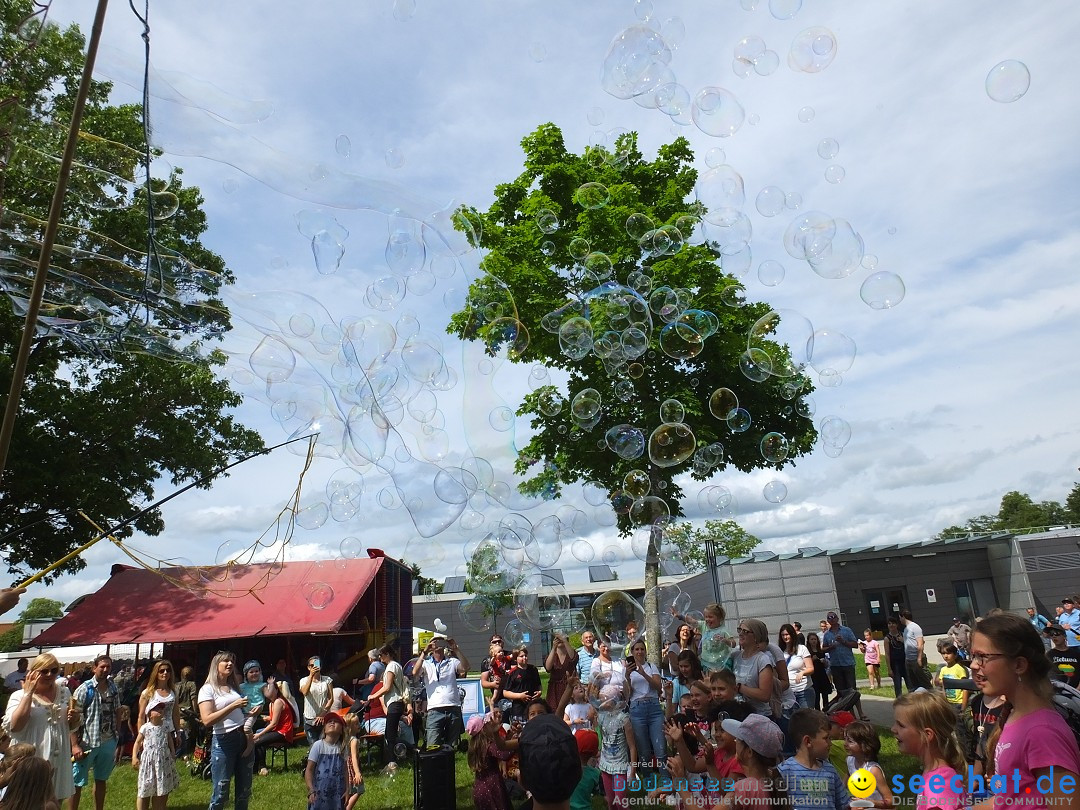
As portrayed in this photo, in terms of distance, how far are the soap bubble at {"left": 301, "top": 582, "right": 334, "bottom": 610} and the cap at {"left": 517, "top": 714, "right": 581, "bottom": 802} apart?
1242 cm

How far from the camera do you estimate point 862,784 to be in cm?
399

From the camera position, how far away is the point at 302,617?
46.3 feet

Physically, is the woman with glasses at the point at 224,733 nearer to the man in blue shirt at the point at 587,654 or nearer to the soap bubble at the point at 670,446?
the man in blue shirt at the point at 587,654

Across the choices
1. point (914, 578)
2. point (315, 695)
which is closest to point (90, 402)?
point (315, 695)

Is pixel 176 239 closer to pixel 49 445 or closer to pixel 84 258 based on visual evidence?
pixel 49 445

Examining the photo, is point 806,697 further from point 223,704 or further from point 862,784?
point 223,704

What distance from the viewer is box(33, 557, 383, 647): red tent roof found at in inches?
540

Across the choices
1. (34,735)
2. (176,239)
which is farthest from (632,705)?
(176,239)

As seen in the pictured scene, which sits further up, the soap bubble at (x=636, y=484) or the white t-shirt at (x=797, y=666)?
the soap bubble at (x=636, y=484)

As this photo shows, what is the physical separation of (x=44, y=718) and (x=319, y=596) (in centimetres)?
959

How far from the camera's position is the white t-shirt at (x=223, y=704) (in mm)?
5645

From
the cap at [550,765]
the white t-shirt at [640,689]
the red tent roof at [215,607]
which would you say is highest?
the red tent roof at [215,607]

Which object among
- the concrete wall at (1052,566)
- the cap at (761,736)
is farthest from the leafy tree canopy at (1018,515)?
the cap at (761,736)

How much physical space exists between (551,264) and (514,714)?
7746 mm
